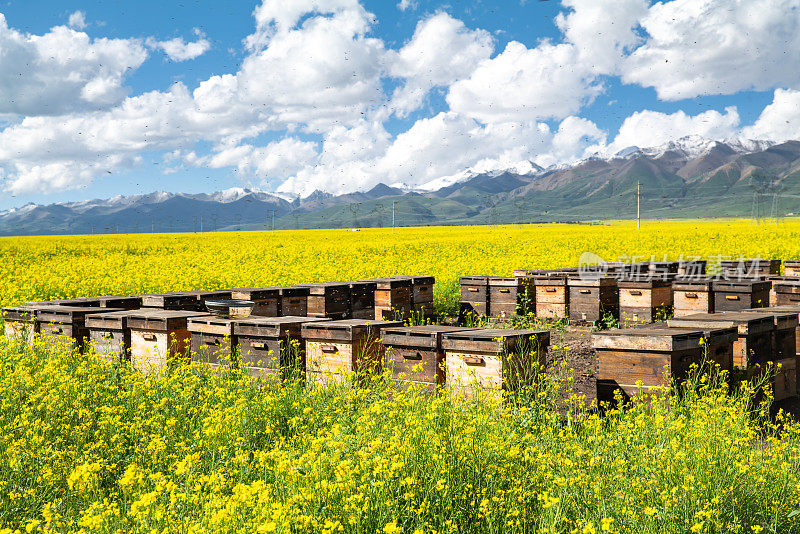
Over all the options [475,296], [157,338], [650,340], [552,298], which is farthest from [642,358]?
[475,296]

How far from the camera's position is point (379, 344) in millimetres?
8852

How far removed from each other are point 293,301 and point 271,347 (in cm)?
464

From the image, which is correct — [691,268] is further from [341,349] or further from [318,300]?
[341,349]

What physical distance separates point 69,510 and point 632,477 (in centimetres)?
454

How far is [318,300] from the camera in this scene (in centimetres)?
1357

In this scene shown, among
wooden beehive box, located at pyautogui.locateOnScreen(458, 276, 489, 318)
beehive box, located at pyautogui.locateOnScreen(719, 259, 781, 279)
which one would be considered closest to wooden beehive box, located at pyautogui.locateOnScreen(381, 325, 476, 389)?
wooden beehive box, located at pyautogui.locateOnScreen(458, 276, 489, 318)

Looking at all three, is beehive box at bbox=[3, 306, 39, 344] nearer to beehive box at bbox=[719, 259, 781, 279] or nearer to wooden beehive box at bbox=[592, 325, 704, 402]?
wooden beehive box at bbox=[592, 325, 704, 402]

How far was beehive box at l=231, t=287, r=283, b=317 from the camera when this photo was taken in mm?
12641

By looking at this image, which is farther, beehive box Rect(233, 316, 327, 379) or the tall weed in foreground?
beehive box Rect(233, 316, 327, 379)

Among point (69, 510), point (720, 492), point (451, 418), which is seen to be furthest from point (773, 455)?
point (69, 510)

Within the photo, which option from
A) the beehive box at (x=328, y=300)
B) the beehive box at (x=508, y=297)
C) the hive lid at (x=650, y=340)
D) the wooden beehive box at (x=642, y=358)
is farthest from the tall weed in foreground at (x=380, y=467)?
the beehive box at (x=508, y=297)

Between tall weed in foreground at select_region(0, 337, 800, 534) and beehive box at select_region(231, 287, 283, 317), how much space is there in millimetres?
5010

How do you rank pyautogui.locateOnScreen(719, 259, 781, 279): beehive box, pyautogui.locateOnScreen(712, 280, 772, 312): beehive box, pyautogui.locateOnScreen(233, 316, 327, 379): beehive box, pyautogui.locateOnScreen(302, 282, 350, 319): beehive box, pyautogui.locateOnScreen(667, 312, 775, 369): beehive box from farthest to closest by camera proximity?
pyautogui.locateOnScreen(719, 259, 781, 279): beehive box → pyautogui.locateOnScreen(302, 282, 350, 319): beehive box → pyautogui.locateOnScreen(712, 280, 772, 312): beehive box → pyautogui.locateOnScreen(233, 316, 327, 379): beehive box → pyautogui.locateOnScreen(667, 312, 775, 369): beehive box

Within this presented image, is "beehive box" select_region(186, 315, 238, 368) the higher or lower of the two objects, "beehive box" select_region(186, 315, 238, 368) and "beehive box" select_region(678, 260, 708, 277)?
the lower
